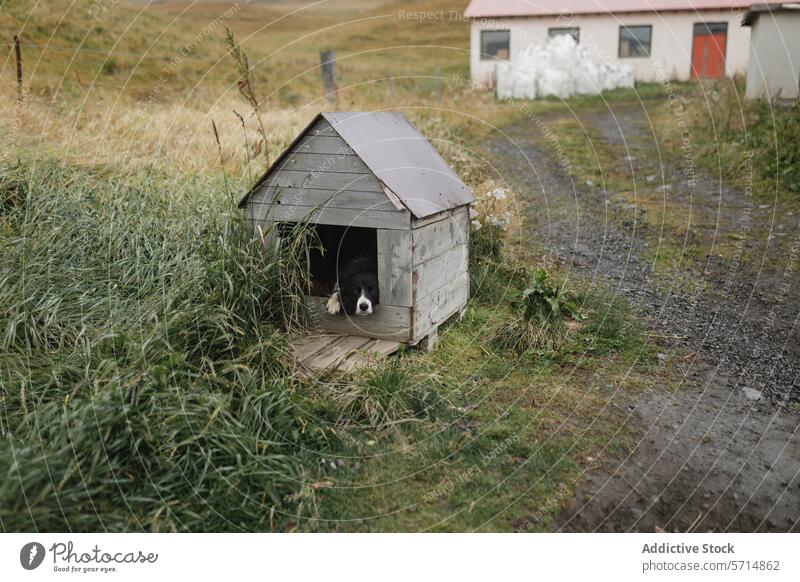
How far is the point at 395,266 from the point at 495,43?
2492cm

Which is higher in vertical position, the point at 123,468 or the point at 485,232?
the point at 485,232

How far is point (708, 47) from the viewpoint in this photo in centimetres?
2541

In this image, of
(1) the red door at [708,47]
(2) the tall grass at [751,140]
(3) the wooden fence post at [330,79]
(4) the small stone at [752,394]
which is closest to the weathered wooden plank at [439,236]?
(4) the small stone at [752,394]

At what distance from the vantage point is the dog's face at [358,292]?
190 inches

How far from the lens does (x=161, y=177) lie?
24.2ft

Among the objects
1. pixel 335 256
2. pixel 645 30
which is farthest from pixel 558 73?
pixel 335 256

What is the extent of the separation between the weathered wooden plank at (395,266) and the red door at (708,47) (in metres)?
24.7

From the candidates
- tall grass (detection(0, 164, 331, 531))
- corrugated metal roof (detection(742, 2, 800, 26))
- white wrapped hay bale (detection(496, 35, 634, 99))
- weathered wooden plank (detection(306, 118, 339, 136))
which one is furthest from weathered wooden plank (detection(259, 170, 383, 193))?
white wrapped hay bale (detection(496, 35, 634, 99))

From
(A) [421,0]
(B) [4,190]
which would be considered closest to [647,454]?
(B) [4,190]

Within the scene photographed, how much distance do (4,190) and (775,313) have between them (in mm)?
6904

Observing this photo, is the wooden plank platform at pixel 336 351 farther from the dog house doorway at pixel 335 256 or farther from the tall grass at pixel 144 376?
the dog house doorway at pixel 335 256

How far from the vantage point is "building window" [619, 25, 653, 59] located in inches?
1004
